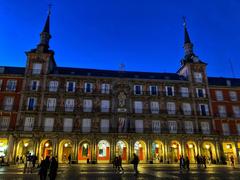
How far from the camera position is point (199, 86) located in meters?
Answer: 40.7

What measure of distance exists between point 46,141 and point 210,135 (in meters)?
27.6

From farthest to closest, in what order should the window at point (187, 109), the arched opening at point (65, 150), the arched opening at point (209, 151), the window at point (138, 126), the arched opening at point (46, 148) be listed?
the window at point (187, 109) → the window at point (138, 126) → the arched opening at point (209, 151) → the arched opening at point (65, 150) → the arched opening at point (46, 148)

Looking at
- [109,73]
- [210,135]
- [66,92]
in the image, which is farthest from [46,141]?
[210,135]

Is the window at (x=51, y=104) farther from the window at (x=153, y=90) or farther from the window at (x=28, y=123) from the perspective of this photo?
the window at (x=153, y=90)

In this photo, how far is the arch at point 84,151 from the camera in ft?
114

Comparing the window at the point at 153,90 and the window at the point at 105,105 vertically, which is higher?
the window at the point at 153,90

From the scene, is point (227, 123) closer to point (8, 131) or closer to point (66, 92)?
point (66, 92)

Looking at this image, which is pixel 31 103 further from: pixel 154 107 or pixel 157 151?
pixel 157 151

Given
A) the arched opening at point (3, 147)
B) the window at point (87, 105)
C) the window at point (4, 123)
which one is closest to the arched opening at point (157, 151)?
the window at point (87, 105)

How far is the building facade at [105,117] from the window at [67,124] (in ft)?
0.52

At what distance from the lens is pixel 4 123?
33844 millimetres

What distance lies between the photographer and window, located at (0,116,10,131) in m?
33.6

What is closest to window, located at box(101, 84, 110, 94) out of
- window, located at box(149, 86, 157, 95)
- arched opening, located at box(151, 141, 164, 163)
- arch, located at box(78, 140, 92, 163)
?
Answer: window, located at box(149, 86, 157, 95)

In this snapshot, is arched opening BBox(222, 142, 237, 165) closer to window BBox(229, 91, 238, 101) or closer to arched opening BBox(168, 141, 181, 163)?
arched opening BBox(168, 141, 181, 163)
